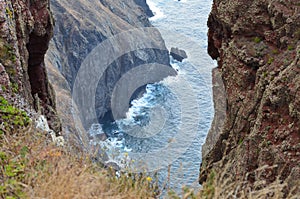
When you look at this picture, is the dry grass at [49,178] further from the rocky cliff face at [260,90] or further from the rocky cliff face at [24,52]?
the rocky cliff face at [260,90]

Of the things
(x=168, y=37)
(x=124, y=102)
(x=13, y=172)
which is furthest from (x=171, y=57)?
(x=13, y=172)

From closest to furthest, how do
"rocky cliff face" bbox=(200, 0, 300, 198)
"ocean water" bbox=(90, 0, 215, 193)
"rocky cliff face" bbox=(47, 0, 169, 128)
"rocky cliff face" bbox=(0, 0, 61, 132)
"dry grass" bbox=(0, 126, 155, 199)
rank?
"dry grass" bbox=(0, 126, 155, 199) → "rocky cliff face" bbox=(200, 0, 300, 198) → "rocky cliff face" bbox=(0, 0, 61, 132) → "ocean water" bbox=(90, 0, 215, 193) → "rocky cliff face" bbox=(47, 0, 169, 128)

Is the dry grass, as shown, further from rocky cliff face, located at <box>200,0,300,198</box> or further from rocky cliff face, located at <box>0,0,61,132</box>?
rocky cliff face, located at <box>200,0,300,198</box>

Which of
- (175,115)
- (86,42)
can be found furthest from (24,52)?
(86,42)

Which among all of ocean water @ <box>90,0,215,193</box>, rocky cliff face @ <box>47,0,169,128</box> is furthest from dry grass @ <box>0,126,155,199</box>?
rocky cliff face @ <box>47,0,169,128</box>

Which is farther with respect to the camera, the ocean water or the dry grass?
the ocean water

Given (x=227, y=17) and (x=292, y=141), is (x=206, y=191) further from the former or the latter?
(x=227, y=17)

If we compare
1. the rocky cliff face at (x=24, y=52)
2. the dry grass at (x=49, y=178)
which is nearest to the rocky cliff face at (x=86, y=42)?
the rocky cliff face at (x=24, y=52)

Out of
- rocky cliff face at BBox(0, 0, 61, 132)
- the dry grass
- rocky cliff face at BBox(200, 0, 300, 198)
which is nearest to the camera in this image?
the dry grass
